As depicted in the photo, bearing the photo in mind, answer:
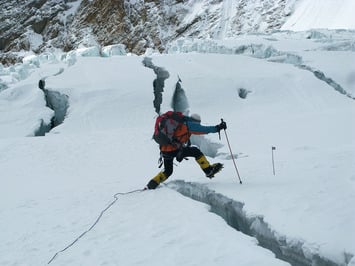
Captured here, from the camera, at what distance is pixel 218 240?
4105mm

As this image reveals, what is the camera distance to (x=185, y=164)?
31.4 feet

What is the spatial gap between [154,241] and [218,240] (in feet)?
2.40

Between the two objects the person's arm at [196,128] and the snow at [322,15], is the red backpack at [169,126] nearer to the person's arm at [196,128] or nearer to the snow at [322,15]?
the person's arm at [196,128]

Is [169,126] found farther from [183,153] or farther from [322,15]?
[322,15]

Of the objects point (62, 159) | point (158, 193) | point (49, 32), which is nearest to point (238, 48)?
point (62, 159)

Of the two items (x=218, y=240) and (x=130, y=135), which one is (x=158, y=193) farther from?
(x=130, y=135)

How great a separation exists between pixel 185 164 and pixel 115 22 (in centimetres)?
5808

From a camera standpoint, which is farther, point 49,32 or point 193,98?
point 49,32

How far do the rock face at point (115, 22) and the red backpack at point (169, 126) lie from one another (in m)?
46.8

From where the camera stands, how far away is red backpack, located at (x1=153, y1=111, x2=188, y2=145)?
6.28 metres

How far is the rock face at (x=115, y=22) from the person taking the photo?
54.8 meters

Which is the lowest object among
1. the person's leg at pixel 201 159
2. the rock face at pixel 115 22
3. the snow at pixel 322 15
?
the rock face at pixel 115 22

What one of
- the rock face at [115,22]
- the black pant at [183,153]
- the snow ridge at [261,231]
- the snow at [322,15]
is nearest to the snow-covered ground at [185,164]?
the snow ridge at [261,231]

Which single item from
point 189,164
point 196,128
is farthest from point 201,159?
point 189,164
